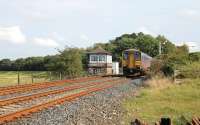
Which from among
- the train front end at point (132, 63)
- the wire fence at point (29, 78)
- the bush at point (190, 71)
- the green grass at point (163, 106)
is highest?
the train front end at point (132, 63)

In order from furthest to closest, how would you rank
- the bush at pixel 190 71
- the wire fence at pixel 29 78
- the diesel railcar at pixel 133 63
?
the diesel railcar at pixel 133 63 → the bush at pixel 190 71 → the wire fence at pixel 29 78

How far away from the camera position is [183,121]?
1370 cm

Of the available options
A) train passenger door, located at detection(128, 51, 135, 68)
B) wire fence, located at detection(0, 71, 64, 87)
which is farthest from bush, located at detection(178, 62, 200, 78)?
wire fence, located at detection(0, 71, 64, 87)

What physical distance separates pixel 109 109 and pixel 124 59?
36.1m

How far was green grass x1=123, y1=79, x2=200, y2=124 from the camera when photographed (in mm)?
16253

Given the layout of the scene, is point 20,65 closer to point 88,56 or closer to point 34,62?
point 34,62

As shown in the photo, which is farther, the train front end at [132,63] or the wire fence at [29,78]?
the train front end at [132,63]

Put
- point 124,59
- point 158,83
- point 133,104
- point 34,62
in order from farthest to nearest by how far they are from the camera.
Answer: point 34,62
point 124,59
point 158,83
point 133,104

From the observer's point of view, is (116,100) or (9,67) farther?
(9,67)

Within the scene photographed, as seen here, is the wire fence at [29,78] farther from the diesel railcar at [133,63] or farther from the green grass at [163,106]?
the green grass at [163,106]

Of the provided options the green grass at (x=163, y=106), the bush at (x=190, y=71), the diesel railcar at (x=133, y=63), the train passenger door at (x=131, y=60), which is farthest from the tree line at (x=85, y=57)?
the green grass at (x=163, y=106)

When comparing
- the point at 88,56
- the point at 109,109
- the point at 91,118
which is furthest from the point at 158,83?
the point at 88,56

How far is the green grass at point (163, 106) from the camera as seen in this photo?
16.3 m

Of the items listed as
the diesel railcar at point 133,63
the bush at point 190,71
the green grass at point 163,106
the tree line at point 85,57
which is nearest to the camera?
the green grass at point 163,106
